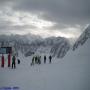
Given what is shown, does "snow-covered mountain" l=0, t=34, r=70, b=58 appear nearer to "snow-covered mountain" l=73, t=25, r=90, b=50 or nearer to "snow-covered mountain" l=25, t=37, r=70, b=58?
"snow-covered mountain" l=25, t=37, r=70, b=58

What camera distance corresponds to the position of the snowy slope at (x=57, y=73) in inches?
123

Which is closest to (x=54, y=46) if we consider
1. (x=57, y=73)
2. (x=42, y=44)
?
(x=42, y=44)

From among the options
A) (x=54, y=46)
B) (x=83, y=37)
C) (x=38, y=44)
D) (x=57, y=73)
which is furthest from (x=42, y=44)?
(x=83, y=37)

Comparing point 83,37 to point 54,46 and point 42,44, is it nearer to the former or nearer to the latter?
point 54,46

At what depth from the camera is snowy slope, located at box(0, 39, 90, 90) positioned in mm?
3133

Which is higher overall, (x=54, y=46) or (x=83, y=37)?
(x=83, y=37)

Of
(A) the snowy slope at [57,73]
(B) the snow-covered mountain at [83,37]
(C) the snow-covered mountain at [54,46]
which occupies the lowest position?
(A) the snowy slope at [57,73]

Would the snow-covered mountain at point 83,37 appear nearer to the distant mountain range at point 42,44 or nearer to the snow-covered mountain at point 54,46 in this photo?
the distant mountain range at point 42,44

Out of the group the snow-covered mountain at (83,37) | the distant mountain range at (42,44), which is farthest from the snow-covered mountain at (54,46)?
the snow-covered mountain at (83,37)

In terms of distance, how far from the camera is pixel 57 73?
10.5ft

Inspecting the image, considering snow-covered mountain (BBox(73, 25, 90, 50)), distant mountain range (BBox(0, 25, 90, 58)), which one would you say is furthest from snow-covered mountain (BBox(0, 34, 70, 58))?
snow-covered mountain (BBox(73, 25, 90, 50))

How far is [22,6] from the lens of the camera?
316 cm

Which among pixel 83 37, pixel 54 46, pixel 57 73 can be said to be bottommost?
pixel 57 73

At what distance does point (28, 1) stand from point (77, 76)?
118cm
